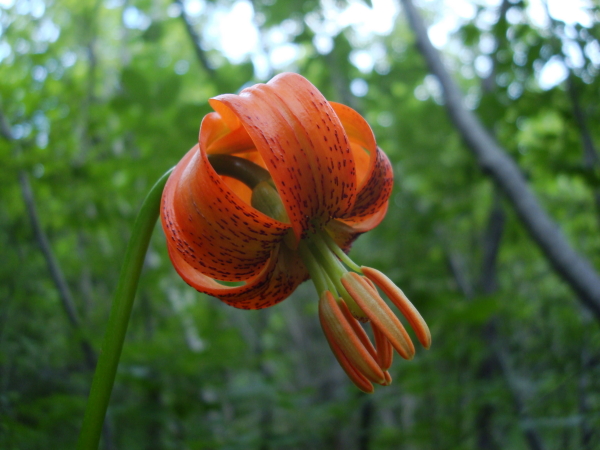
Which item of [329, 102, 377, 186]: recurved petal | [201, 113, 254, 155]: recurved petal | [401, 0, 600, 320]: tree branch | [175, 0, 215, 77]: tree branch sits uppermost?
[175, 0, 215, 77]: tree branch

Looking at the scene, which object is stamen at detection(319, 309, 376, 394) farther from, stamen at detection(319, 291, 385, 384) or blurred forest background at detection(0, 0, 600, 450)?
blurred forest background at detection(0, 0, 600, 450)

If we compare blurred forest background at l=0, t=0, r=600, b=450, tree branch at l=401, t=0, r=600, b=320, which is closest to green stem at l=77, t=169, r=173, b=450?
blurred forest background at l=0, t=0, r=600, b=450

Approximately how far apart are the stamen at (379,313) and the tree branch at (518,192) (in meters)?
1.15

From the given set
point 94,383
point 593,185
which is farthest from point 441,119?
point 94,383

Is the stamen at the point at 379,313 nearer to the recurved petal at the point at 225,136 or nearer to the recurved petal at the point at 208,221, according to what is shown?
the recurved petal at the point at 208,221

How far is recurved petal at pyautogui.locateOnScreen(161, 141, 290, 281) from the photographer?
524mm

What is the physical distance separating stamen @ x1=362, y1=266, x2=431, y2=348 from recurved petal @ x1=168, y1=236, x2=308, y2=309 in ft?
0.36

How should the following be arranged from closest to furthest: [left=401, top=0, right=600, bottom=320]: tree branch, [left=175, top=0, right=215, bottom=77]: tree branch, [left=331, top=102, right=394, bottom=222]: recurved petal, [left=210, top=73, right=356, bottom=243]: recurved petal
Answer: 1. [left=210, top=73, right=356, bottom=243]: recurved petal
2. [left=331, top=102, right=394, bottom=222]: recurved petal
3. [left=401, top=0, right=600, bottom=320]: tree branch
4. [left=175, top=0, right=215, bottom=77]: tree branch

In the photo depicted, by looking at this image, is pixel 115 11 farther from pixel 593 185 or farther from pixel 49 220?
pixel 593 185

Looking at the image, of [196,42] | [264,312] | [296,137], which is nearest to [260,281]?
[296,137]

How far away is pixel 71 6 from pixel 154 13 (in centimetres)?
180

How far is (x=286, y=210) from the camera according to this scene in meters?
0.55

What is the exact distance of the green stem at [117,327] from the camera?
53cm

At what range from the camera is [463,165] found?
2.45 meters
